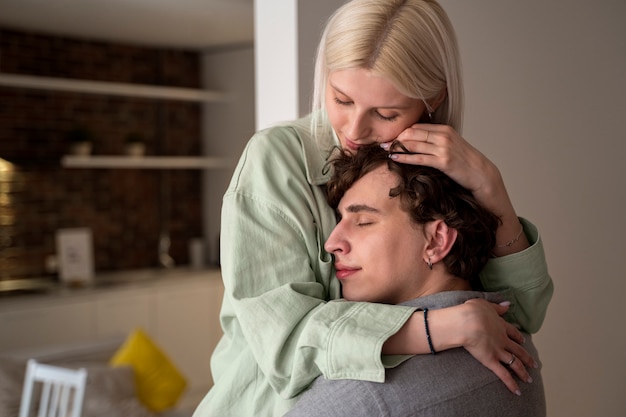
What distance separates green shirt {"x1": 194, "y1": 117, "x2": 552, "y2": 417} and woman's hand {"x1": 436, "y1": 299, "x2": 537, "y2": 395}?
0.10 m

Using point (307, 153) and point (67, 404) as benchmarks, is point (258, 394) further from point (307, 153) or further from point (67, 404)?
point (67, 404)

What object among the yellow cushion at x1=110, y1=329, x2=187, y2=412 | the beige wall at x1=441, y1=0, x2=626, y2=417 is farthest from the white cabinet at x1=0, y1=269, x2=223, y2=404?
the beige wall at x1=441, y1=0, x2=626, y2=417

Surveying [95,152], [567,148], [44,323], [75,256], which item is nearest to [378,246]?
[567,148]

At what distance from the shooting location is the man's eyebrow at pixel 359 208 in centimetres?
148

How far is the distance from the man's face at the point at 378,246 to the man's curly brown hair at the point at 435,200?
0.02 meters

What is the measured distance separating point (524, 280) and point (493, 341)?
272 millimetres

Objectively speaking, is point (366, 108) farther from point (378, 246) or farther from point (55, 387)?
point (55, 387)

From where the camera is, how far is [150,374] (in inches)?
199

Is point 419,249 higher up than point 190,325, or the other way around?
point 419,249

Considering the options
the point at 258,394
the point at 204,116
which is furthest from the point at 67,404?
the point at 204,116

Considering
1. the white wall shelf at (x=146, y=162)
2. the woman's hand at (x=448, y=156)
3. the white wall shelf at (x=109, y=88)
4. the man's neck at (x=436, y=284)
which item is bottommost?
the man's neck at (x=436, y=284)

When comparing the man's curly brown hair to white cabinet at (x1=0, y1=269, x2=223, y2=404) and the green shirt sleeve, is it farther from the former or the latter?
white cabinet at (x1=0, y1=269, x2=223, y2=404)

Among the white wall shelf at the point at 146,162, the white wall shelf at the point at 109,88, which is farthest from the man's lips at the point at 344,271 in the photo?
the white wall shelf at the point at 146,162

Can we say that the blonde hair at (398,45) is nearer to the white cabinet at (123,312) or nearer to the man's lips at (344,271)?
the man's lips at (344,271)
